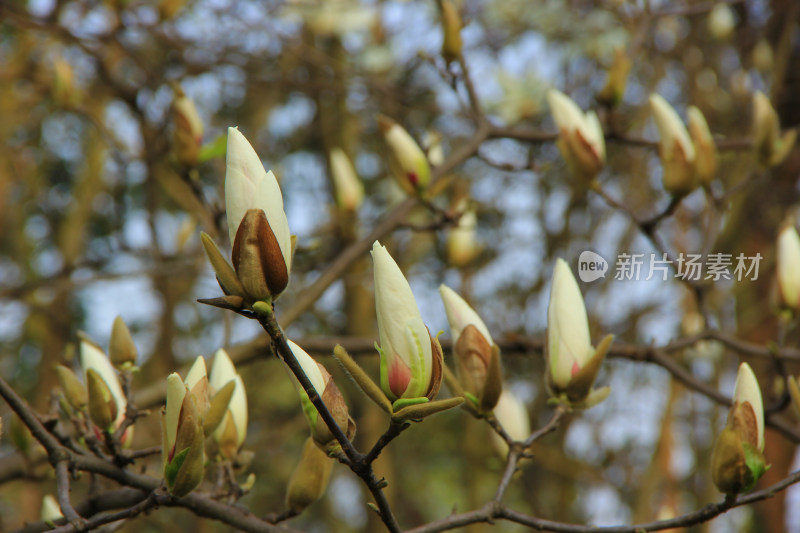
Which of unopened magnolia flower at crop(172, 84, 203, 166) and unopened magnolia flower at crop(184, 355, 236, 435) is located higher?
unopened magnolia flower at crop(172, 84, 203, 166)

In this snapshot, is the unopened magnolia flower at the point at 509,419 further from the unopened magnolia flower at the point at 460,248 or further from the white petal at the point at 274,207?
the unopened magnolia flower at the point at 460,248

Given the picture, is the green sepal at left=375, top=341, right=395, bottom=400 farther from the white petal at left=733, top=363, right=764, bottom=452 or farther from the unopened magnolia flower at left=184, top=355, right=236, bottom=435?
the white petal at left=733, top=363, right=764, bottom=452

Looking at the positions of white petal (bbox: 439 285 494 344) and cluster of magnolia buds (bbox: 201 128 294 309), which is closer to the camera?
cluster of magnolia buds (bbox: 201 128 294 309)

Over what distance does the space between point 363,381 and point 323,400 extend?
7cm

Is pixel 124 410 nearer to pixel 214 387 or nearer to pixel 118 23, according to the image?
pixel 214 387

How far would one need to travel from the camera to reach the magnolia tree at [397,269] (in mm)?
684

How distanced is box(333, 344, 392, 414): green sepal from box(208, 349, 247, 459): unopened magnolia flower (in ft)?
0.94

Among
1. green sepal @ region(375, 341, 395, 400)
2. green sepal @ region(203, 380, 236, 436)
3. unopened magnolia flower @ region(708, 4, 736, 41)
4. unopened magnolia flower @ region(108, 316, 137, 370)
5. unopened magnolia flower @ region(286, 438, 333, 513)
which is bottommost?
unopened magnolia flower @ region(286, 438, 333, 513)

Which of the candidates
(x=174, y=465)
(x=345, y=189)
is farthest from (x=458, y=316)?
(x=345, y=189)

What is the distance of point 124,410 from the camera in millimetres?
844

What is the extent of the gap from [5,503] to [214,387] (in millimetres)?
3551

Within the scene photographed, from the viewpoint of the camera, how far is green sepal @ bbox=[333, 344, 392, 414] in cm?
56

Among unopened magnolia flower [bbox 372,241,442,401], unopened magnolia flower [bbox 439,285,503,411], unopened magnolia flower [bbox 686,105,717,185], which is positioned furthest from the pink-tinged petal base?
unopened magnolia flower [bbox 686,105,717,185]

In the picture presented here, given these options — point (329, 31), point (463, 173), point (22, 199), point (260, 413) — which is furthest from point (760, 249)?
point (22, 199)
